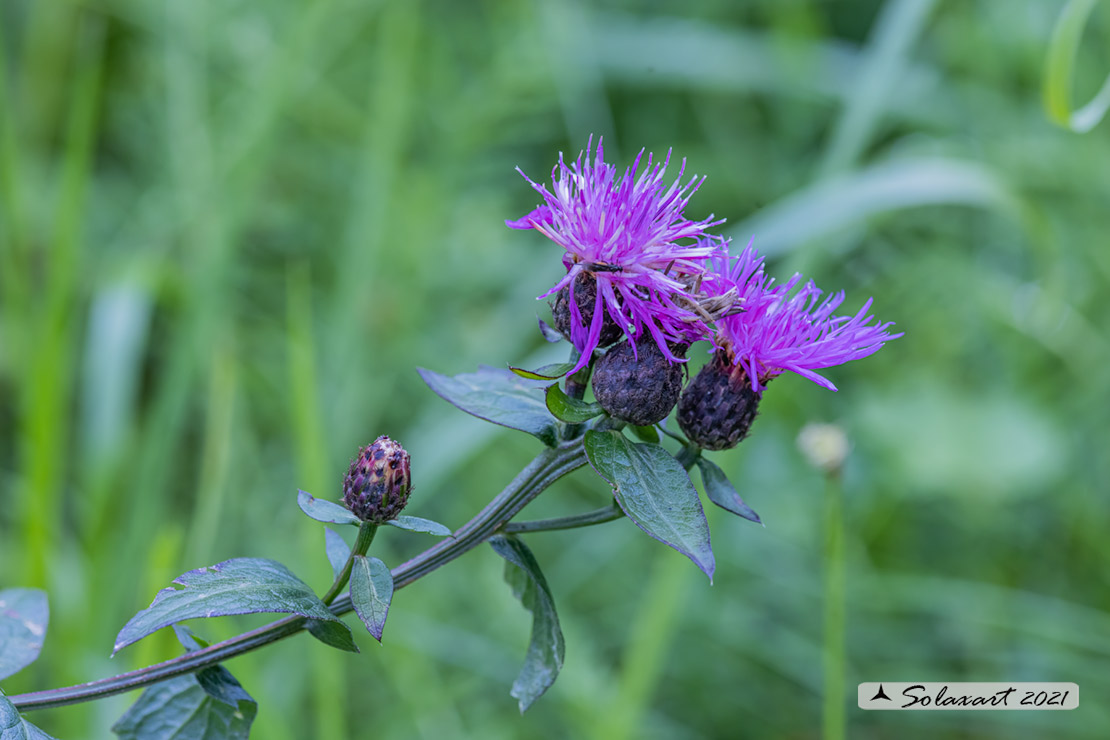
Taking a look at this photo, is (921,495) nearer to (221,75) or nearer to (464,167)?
(464,167)

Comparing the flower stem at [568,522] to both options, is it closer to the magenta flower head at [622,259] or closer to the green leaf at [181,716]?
the magenta flower head at [622,259]

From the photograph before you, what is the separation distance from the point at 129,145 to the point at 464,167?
109 cm

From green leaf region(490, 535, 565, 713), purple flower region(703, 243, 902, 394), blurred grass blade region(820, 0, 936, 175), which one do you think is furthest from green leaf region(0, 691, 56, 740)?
blurred grass blade region(820, 0, 936, 175)

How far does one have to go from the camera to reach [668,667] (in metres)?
2.36

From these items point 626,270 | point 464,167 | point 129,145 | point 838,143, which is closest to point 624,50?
point 464,167

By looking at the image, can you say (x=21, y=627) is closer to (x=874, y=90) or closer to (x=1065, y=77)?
(x=1065, y=77)

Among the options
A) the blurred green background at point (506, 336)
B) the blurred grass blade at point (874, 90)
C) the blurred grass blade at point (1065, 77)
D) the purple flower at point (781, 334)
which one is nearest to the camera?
the purple flower at point (781, 334)

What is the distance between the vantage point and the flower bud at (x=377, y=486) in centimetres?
94

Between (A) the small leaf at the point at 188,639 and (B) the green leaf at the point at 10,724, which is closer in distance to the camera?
(B) the green leaf at the point at 10,724

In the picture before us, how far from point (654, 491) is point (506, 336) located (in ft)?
5.53

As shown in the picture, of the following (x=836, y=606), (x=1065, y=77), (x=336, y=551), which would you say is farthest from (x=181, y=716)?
(x=1065, y=77)

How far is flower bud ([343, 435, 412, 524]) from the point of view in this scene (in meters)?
0.94

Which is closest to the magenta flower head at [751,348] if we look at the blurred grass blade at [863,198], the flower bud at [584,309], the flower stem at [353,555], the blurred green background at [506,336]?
A: the flower bud at [584,309]

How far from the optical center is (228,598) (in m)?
0.83
